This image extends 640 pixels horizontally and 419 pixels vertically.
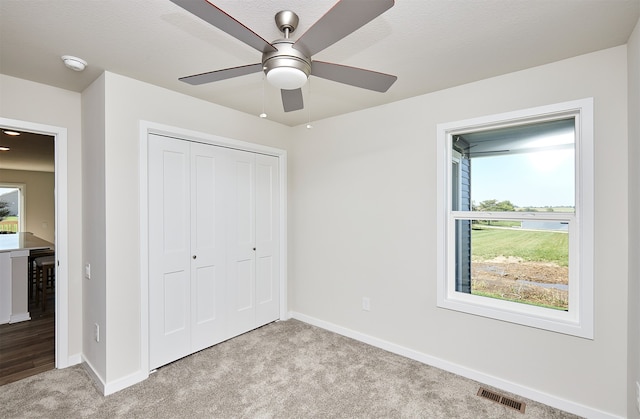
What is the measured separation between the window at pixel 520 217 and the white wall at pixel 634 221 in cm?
19

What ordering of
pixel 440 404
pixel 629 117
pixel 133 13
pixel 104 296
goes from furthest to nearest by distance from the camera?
pixel 104 296, pixel 440 404, pixel 629 117, pixel 133 13

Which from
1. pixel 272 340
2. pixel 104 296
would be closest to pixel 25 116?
pixel 104 296

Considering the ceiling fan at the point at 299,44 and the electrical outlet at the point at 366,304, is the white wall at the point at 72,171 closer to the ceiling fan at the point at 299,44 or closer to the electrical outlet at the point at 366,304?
the ceiling fan at the point at 299,44

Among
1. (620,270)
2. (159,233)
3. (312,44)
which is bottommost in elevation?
(620,270)

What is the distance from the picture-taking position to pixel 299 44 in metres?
1.35

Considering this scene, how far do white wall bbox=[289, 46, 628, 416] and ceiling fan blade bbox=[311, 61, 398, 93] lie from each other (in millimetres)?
1278

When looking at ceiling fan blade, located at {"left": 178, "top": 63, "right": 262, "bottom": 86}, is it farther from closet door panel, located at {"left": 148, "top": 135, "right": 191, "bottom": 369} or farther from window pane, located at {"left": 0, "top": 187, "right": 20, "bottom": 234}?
window pane, located at {"left": 0, "top": 187, "right": 20, "bottom": 234}

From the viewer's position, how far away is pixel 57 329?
2605 mm

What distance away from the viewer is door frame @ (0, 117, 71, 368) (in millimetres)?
2568

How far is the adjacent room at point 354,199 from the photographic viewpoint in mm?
1743

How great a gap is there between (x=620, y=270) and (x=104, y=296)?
138 inches

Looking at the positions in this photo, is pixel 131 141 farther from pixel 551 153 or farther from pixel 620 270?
pixel 620 270

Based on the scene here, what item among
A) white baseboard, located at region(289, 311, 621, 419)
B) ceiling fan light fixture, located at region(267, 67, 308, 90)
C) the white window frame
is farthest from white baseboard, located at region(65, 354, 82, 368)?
the white window frame

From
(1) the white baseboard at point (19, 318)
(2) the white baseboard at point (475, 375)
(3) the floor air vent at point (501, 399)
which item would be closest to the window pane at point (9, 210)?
(1) the white baseboard at point (19, 318)
